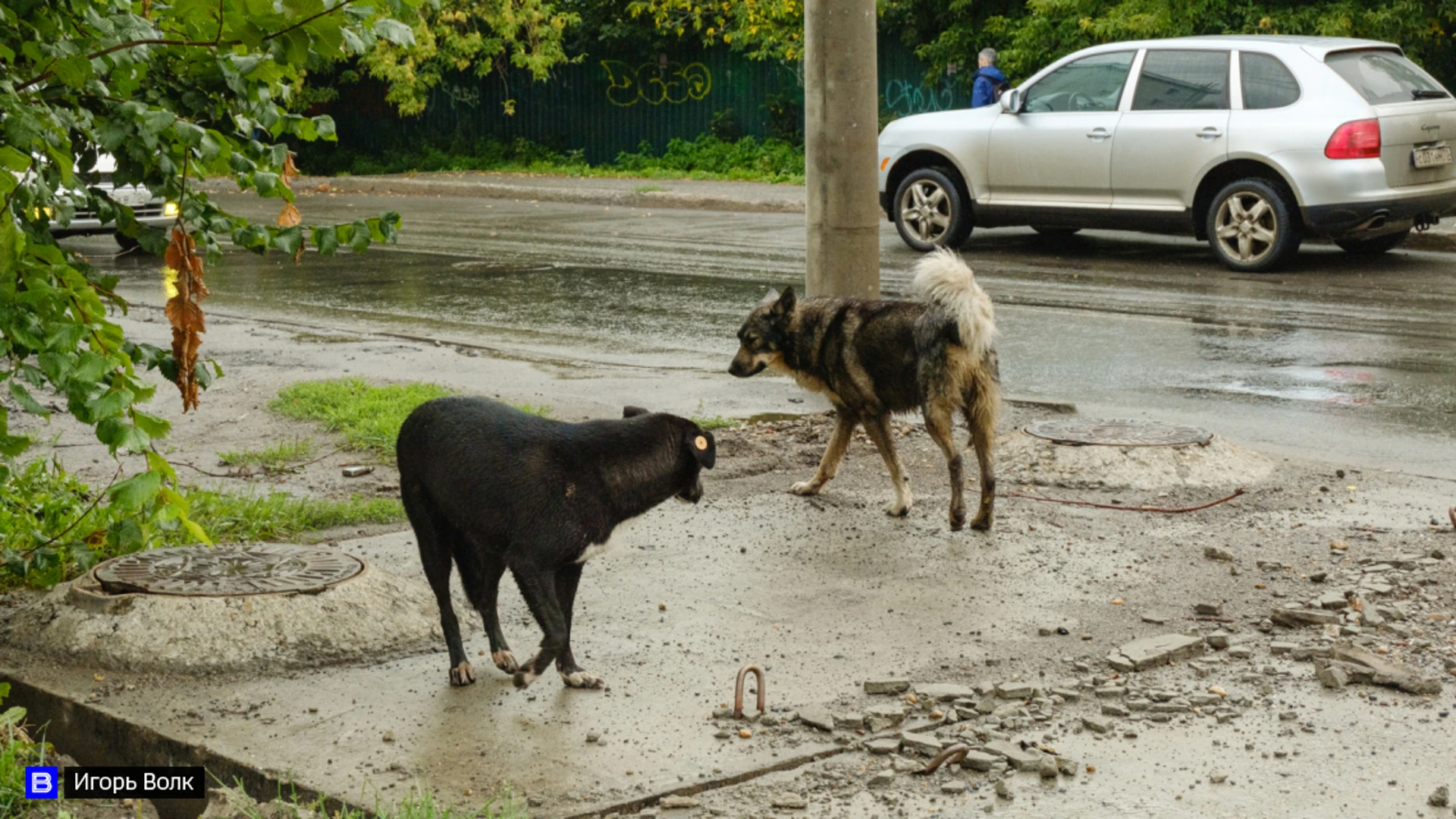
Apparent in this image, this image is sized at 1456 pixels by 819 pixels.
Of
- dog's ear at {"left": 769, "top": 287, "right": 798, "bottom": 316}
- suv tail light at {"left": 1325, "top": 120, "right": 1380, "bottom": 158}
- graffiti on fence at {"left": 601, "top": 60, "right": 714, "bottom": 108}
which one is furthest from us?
graffiti on fence at {"left": 601, "top": 60, "right": 714, "bottom": 108}

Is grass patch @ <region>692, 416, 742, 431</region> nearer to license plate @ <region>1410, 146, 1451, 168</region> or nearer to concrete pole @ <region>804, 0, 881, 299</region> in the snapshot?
concrete pole @ <region>804, 0, 881, 299</region>

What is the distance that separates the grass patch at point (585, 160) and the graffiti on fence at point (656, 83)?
3.36 feet

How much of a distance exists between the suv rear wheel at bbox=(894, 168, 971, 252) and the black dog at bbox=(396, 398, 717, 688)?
12010 millimetres

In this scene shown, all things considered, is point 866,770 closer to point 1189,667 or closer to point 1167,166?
point 1189,667

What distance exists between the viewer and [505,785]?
3.85m

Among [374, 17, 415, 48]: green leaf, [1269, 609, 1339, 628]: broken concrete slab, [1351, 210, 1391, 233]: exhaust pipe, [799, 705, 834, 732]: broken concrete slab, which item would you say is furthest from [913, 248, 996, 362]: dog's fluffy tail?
[1351, 210, 1391, 233]: exhaust pipe

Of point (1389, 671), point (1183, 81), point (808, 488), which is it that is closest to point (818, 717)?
point (1389, 671)

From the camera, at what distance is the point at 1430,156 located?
14.0m

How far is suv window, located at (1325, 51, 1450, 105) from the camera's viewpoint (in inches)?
557

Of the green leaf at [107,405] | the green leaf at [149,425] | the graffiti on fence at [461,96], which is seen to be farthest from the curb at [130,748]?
the graffiti on fence at [461,96]

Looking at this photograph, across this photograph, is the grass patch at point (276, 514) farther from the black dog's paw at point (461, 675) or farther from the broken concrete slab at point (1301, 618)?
the broken concrete slab at point (1301, 618)

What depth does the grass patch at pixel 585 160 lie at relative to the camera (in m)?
28.3

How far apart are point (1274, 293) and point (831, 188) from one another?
232 inches

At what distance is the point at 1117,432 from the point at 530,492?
382cm
